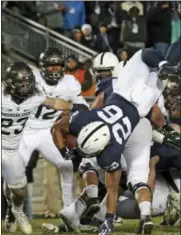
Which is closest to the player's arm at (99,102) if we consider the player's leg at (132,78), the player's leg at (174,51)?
the player's leg at (132,78)

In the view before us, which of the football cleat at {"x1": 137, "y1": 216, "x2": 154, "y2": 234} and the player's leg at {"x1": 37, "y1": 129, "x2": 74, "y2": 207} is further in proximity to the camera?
the player's leg at {"x1": 37, "y1": 129, "x2": 74, "y2": 207}

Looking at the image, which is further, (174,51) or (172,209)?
(174,51)

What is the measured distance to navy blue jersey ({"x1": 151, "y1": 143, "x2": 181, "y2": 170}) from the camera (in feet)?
27.1

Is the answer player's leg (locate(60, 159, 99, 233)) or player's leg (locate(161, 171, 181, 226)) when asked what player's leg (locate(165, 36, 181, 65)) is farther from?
player's leg (locate(60, 159, 99, 233))

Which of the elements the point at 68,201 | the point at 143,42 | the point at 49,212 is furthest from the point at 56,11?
the point at 68,201

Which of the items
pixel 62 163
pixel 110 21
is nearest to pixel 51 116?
pixel 62 163

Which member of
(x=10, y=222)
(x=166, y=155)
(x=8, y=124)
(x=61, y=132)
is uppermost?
(x=8, y=124)

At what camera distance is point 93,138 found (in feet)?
23.5

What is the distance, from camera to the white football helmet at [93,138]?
7.16 meters

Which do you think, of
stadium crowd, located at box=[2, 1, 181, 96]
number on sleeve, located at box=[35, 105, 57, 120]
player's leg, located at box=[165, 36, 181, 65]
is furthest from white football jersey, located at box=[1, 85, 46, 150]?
stadium crowd, located at box=[2, 1, 181, 96]

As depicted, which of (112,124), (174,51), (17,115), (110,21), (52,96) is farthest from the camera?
(110,21)

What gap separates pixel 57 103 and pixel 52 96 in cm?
77

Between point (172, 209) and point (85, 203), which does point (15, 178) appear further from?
point (172, 209)

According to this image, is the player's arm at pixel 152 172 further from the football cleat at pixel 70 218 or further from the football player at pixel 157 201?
the football cleat at pixel 70 218
